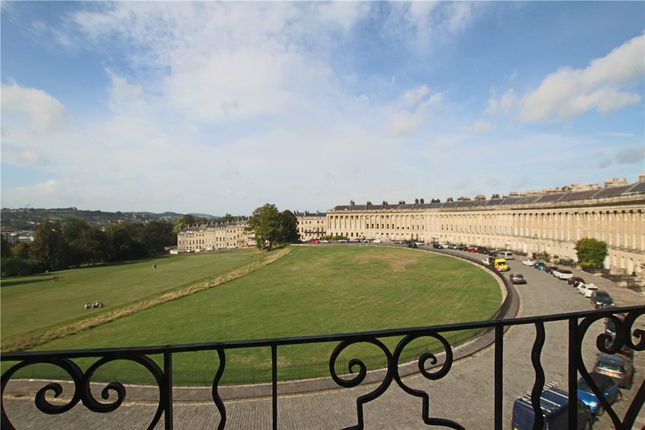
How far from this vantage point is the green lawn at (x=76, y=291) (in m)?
38.8

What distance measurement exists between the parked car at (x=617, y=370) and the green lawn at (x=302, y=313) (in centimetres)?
748

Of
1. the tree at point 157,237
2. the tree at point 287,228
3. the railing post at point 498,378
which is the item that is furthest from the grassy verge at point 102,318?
the tree at point 157,237

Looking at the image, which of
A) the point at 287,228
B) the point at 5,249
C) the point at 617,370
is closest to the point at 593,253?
the point at 617,370

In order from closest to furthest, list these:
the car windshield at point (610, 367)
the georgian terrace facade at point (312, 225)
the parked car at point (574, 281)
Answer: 1. the car windshield at point (610, 367)
2. the parked car at point (574, 281)
3. the georgian terrace facade at point (312, 225)

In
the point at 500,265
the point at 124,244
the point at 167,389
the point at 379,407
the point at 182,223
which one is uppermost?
the point at 167,389

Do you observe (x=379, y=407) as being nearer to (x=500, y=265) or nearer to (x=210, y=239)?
(x=500, y=265)

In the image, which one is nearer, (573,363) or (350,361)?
(350,361)

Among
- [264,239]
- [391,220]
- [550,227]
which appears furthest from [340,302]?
[391,220]

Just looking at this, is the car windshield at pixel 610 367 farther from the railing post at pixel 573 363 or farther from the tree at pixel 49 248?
the tree at pixel 49 248

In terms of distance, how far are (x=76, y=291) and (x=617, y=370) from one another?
63289 millimetres

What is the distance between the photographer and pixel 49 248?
84.6 meters

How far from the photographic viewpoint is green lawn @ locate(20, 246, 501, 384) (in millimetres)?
21828

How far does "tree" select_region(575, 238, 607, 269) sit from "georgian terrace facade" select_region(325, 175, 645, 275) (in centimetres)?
274

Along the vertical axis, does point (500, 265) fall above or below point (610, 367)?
below
